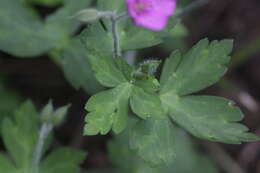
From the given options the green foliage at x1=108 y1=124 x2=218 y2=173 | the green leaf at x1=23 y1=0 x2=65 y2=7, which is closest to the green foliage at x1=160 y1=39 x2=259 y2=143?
the green foliage at x1=108 y1=124 x2=218 y2=173

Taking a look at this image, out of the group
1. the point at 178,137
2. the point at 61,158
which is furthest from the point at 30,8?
the point at 178,137

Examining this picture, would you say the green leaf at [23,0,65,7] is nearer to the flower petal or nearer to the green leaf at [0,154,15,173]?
the green leaf at [0,154,15,173]

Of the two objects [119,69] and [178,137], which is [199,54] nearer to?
[119,69]

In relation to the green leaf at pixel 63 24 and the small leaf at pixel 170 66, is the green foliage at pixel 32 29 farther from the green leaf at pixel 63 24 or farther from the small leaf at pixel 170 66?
the small leaf at pixel 170 66

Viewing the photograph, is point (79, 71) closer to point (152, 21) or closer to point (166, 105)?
point (166, 105)

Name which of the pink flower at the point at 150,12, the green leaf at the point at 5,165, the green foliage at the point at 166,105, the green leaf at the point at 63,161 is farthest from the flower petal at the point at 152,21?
the green leaf at the point at 5,165

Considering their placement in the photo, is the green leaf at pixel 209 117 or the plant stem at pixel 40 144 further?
the plant stem at pixel 40 144
